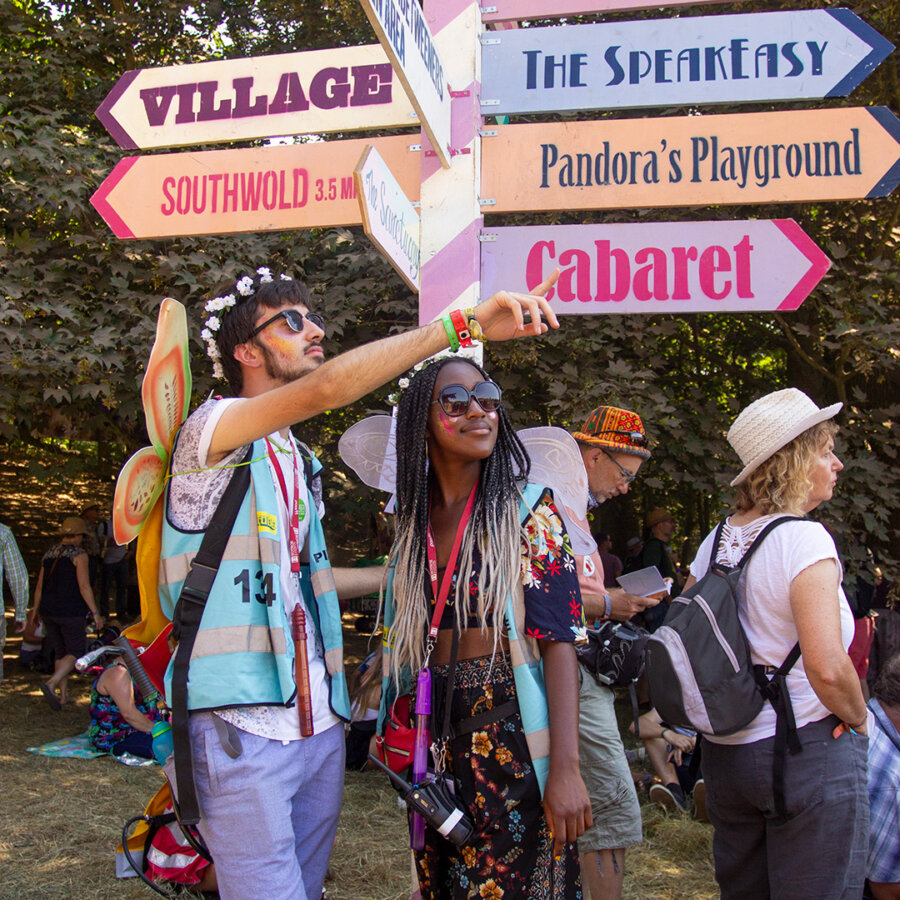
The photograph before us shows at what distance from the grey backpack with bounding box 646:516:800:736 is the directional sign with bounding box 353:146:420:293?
51.9 inches

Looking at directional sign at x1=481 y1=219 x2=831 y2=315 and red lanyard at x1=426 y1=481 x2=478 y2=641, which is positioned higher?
directional sign at x1=481 y1=219 x2=831 y2=315

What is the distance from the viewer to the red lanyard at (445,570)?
201 centimetres

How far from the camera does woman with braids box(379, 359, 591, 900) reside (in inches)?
74.7

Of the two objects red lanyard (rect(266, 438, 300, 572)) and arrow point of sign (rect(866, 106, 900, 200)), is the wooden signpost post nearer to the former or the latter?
arrow point of sign (rect(866, 106, 900, 200))

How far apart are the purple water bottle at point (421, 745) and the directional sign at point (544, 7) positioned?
2.26 metres

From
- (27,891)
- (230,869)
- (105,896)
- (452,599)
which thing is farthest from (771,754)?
(27,891)

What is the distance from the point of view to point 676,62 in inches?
118

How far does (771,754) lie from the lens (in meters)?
2.21

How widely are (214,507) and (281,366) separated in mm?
456

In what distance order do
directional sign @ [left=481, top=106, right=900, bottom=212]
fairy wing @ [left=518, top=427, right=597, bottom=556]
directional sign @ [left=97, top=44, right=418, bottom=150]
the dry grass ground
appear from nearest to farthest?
fairy wing @ [left=518, top=427, right=597, bottom=556]
directional sign @ [left=481, top=106, right=900, bottom=212]
directional sign @ [left=97, top=44, right=418, bottom=150]
the dry grass ground

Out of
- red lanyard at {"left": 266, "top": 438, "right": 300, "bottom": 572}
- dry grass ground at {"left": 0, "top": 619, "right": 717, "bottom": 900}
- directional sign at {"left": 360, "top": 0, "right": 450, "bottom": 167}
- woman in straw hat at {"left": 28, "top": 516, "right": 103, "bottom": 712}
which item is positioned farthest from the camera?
woman in straw hat at {"left": 28, "top": 516, "right": 103, "bottom": 712}

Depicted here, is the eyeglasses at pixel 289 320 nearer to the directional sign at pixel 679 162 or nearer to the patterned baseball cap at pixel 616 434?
the directional sign at pixel 679 162

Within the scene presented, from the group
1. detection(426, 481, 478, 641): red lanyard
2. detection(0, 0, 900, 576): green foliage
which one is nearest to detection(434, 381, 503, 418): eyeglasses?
detection(426, 481, 478, 641): red lanyard

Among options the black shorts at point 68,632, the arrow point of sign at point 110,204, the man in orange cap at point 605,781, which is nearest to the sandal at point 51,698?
the black shorts at point 68,632
